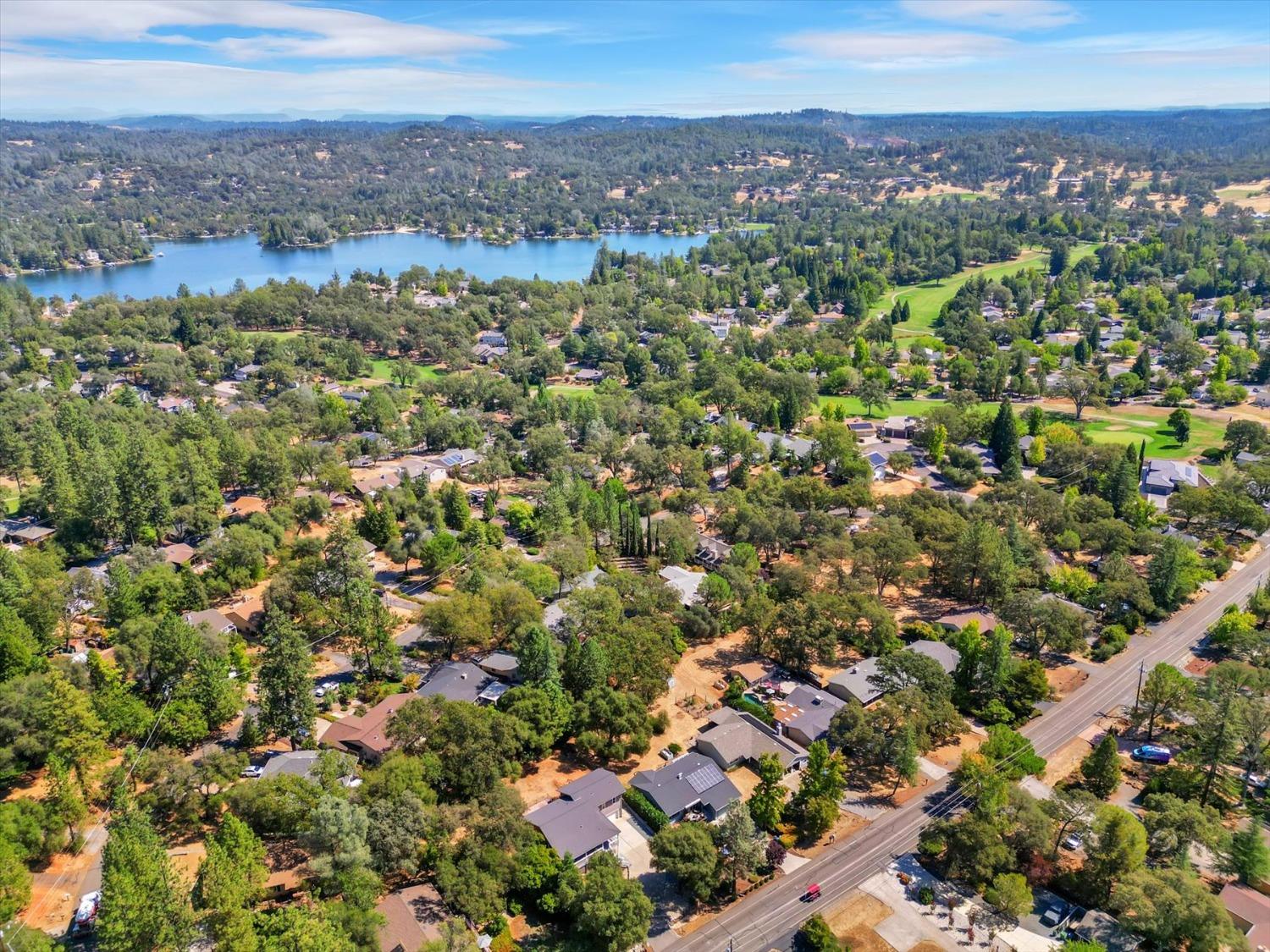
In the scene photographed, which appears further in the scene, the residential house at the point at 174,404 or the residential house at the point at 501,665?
the residential house at the point at 174,404

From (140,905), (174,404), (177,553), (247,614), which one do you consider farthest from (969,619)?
(174,404)

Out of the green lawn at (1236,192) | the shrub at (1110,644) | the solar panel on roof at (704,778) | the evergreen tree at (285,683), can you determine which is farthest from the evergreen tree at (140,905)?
the green lawn at (1236,192)

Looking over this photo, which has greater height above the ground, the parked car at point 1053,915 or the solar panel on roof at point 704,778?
the solar panel on roof at point 704,778

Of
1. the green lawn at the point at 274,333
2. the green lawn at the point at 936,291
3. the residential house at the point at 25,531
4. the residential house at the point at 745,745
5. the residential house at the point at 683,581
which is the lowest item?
the residential house at the point at 745,745

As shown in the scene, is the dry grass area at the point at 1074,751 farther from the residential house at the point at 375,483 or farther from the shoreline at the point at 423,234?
the shoreline at the point at 423,234

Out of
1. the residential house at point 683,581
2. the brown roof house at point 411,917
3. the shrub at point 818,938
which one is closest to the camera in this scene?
the brown roof house at point 411,917

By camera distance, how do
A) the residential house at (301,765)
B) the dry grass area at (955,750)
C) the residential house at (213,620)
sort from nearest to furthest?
the residential house at (301,765), the dry grass area at (955,750), the residential house at (213,620)

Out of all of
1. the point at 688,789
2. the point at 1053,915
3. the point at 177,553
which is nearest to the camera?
the point at 1053,915

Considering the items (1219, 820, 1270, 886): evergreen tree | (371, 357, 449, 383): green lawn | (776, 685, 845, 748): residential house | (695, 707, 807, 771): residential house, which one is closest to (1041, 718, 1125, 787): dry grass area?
(1219, 820, 1270, 886): evergreen tree

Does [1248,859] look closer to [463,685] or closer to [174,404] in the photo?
[463,685]
